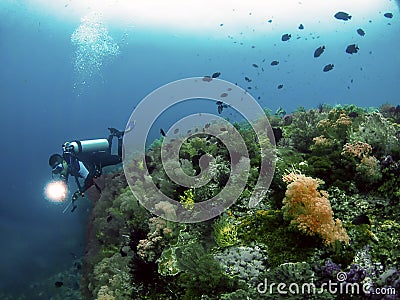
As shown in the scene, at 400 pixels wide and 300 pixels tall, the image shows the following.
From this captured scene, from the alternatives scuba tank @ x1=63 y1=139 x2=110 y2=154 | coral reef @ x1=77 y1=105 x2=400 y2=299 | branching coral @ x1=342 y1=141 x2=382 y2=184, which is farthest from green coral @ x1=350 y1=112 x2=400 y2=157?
scuba tank @ x1=63 y1=139 x2=110 y2=154

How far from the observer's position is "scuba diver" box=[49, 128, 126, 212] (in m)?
10.0

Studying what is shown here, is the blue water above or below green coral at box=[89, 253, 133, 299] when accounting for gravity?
above

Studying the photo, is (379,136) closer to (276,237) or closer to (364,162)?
(364,162)

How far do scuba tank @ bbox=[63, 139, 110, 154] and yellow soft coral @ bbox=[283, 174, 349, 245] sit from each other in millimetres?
7417

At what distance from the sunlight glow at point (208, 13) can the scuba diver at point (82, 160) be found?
23753mm

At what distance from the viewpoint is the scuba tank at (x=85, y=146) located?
32.9ft

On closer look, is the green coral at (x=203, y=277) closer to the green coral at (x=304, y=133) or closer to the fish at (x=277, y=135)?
the green coral at (x=304, y=133)

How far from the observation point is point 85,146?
404 inches

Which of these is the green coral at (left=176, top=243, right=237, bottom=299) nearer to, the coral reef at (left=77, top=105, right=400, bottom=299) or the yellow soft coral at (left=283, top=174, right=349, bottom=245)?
the coral reef at (left=77, top=105, right=400, bottom=299)

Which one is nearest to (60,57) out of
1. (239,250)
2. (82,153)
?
(82,153)

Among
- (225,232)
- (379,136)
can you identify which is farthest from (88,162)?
(379,136)

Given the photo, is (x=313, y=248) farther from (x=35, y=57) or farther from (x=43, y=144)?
(x=35, y=57)

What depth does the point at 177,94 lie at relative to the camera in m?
5.57

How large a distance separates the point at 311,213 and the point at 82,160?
796 centimetres
